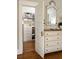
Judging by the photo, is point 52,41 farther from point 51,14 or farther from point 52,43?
point 51,14

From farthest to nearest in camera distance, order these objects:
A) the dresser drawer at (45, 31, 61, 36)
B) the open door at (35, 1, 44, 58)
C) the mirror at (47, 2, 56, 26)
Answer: the mirror at (47, 2, 56, 26)
the dresser drawer at (45, 31, 61, 36)
the open door at (35, 1, 44, 58)

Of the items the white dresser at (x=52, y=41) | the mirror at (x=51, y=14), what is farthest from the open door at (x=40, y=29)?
the mirror at (x=51, y=14)

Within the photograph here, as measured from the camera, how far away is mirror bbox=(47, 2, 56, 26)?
4.61 m

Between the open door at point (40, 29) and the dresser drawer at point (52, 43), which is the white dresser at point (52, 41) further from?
the open door at point (40, 29)

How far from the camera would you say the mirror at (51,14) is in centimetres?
461

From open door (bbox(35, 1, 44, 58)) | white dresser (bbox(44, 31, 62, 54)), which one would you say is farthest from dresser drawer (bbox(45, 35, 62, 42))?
open door (bbox(35, 1, 44, 58))

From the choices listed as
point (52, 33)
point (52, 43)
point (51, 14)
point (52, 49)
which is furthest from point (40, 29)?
point (51, 14)

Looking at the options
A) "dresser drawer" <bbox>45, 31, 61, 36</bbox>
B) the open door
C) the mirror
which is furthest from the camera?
the mirror

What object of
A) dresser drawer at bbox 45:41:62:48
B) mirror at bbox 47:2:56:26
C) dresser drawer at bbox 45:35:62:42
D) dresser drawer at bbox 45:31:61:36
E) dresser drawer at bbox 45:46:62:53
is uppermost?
mirror at bbox 47:2:56:26

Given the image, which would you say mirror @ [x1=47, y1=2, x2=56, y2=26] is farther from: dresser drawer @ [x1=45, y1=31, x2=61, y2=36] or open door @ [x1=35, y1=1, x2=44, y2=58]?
open door @ [x1=35, y1=1, x2=44, y2=58]
